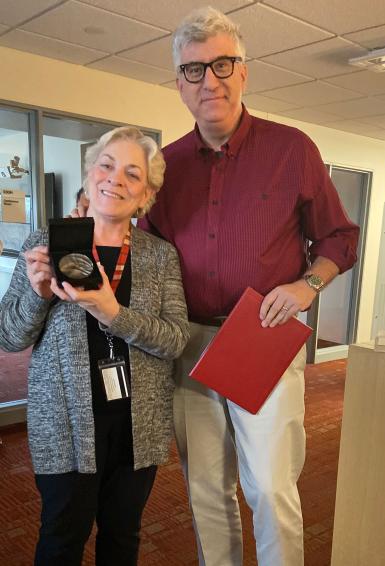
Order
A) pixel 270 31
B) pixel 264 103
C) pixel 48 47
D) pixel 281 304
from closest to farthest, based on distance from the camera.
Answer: pixel 281 304
pixel 270 31
pixel 48 47
pixel 264 103

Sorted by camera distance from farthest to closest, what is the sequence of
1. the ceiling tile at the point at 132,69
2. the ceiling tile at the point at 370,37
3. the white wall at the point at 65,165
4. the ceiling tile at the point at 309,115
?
the white wall at the point at 65,165
the ceiling tile at the point at 309,115
the ceiling tile at the point at 132,69
the ceiling tile at the point at 370,37

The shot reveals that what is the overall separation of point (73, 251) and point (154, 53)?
8.46 ft

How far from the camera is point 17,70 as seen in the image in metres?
3.36

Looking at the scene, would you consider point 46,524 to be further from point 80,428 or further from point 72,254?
point 72,254

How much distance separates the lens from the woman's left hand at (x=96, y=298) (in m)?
1.18

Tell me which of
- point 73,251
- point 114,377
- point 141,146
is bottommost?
point 114,377

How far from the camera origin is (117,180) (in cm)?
137

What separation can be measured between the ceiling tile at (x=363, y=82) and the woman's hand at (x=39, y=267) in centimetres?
322

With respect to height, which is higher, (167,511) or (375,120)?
(375,120)

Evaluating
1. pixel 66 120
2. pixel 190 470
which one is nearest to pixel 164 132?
pixel 66 120

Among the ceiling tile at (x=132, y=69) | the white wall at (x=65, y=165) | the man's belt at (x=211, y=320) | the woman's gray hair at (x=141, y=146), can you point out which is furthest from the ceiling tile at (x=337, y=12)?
the white wall at (x=65, y=165)

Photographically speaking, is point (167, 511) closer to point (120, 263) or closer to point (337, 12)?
point (120, 263)

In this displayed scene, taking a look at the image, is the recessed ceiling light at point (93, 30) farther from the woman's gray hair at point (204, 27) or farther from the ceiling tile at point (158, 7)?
the woman's gray hair at point (204, 27)

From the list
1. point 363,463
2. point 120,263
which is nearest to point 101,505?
point 120,263
